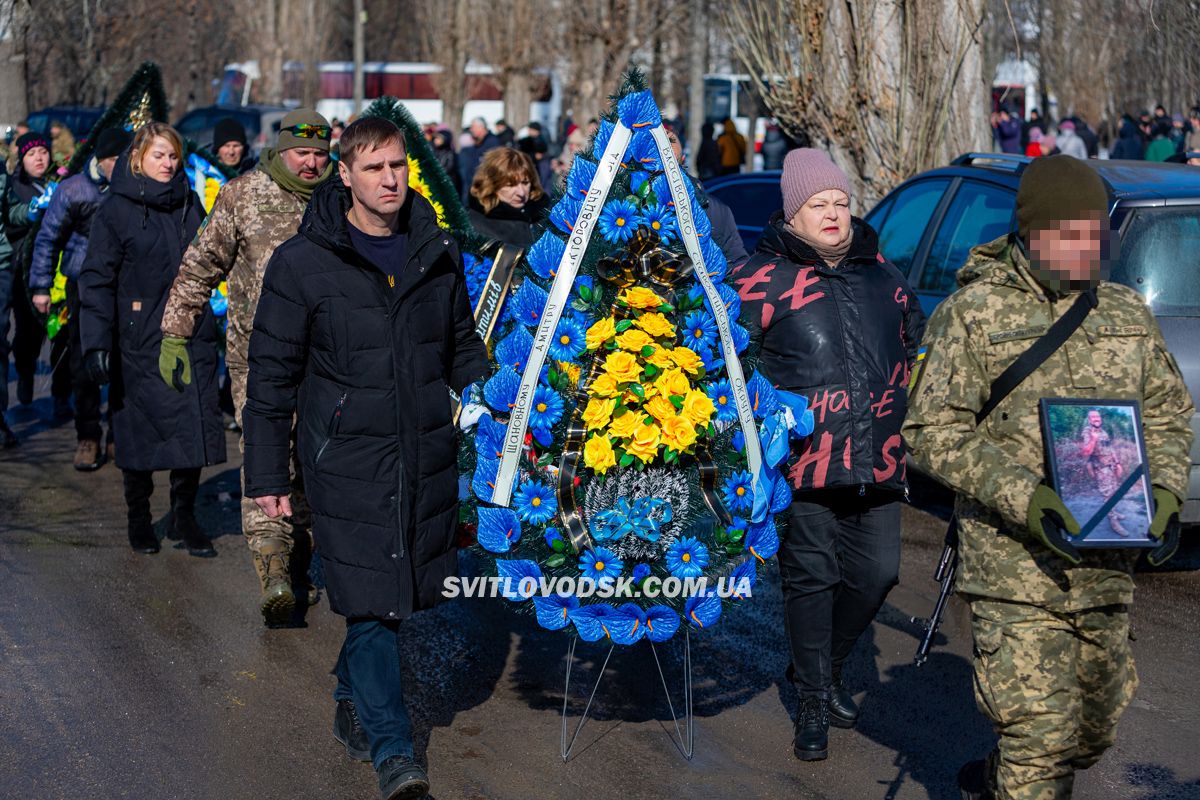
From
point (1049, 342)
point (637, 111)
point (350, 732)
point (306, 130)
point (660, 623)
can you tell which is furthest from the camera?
point (306, 130)

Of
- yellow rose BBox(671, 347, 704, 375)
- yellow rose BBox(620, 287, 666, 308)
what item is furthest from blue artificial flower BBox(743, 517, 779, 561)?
yellow rose BBox(620, 287, 666, 308)

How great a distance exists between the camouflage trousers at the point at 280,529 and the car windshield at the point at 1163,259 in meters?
3.70

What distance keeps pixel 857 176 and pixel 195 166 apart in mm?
5471

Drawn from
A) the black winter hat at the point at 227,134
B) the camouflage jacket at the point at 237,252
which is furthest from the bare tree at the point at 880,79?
the camouflage jacket at the point at 237,252

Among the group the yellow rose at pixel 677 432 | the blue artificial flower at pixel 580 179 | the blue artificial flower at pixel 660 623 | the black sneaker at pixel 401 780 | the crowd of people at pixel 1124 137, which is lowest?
the black sneaker at pixel 401 780

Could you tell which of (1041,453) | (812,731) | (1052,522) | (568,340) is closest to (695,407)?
(568,340)

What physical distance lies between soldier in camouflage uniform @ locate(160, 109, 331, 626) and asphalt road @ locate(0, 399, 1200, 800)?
39 centimetres

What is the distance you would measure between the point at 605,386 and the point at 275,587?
6.51 ft

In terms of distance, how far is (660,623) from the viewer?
4.92m

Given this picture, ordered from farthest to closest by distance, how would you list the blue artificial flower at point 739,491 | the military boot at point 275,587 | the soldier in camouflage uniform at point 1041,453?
the military boot at point 275,587
the blue artificial flower at point 739,491
the soldier in camouflage uniform at point 1041,453

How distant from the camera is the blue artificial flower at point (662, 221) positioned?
479 centimetres

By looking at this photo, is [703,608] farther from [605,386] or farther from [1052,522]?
[1052,522]

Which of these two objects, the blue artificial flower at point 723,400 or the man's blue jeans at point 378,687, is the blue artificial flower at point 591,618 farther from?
the blue artificial flower at point 723,400

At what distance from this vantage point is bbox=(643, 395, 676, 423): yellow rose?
15.8ft
